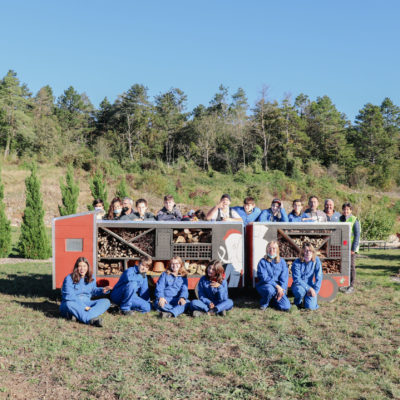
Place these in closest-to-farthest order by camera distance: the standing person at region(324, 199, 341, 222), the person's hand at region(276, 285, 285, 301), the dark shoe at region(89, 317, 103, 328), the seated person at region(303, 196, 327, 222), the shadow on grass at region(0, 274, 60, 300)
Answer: the dark shoe at region(89, 317, 103, 328) < the person's hand at region(276, 285, 285, 301) < the seated person at region(303, 196, 327, 222) < the standing person at region(324, 199, 341, 222) < the shadow on grass at region(0, 274, 60, 300)

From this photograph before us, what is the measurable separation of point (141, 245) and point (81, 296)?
4.23ft

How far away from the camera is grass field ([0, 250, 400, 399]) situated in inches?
153

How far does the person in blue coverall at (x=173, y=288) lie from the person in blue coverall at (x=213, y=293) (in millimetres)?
178

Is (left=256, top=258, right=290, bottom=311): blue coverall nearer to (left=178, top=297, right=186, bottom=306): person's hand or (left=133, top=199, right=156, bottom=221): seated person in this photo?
(left=178, top=297, right=186, bottom=306): person's hand

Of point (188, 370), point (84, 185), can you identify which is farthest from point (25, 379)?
point (84, 185)

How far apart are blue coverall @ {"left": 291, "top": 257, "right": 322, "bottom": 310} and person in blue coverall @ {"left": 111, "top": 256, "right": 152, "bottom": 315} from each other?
7.86 feet

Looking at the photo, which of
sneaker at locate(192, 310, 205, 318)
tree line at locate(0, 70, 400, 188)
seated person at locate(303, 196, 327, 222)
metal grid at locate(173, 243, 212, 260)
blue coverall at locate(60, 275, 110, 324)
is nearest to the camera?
blue coverall at locate(60, 275, 110, 324)

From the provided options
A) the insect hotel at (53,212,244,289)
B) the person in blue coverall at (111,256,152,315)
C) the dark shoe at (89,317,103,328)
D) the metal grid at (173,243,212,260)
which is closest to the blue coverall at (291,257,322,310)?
the insect hotel at (53,212,244,289)

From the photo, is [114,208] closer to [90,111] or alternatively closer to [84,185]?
[84,185]

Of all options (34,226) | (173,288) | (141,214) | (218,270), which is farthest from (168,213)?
(34,226)

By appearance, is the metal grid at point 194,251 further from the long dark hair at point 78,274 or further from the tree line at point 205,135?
the tree line at point 205,135

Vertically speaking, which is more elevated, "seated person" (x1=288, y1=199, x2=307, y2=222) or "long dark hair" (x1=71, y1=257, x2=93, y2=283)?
"seated person" (x1=288, y1=199, x2=307, y2=222)

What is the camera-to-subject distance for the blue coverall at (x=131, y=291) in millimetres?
6656

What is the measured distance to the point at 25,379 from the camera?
4086 millimetres
